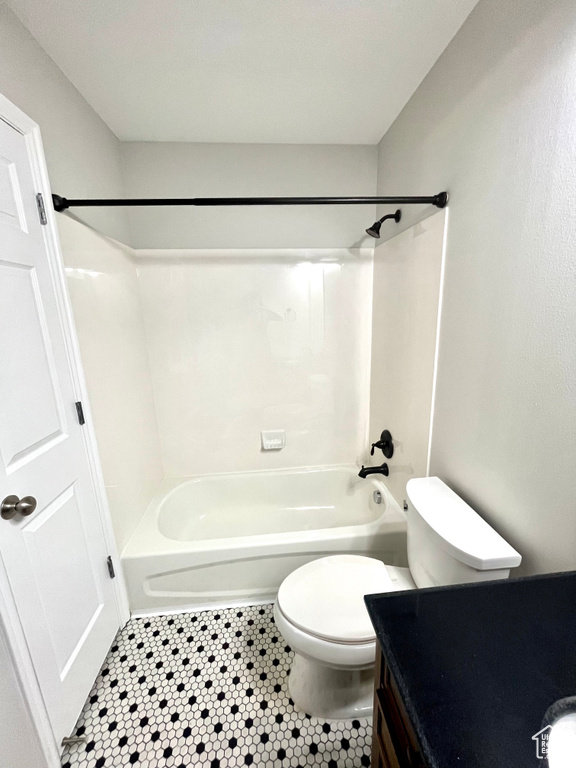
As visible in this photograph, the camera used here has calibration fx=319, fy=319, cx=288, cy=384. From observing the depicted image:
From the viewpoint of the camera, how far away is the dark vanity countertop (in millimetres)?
475

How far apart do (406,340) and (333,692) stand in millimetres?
1550

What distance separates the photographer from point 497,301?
3.36 feet

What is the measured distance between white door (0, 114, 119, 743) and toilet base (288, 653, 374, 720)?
2.80 ft

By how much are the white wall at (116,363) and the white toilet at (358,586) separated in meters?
0.98

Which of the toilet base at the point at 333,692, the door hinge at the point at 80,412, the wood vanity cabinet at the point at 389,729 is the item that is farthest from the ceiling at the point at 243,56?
the toilet base at the point at 333,692

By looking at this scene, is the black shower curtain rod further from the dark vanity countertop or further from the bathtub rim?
the bathtub rim

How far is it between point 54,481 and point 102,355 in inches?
24.3

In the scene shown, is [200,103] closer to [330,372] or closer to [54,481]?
[330,372]

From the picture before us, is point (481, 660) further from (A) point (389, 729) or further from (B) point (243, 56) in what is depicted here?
(B) point (243, 56)

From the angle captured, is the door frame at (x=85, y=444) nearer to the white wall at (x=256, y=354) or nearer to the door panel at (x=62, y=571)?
the door panel at (x=62, y=571)

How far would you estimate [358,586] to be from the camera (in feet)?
4.11

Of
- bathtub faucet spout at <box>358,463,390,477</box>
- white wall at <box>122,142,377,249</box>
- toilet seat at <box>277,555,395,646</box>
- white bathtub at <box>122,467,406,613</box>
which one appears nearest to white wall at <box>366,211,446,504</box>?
bathtub faucet spout at <box>358,463,390,477</box>

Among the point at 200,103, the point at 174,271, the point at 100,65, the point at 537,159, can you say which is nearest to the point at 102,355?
the point at 174,271

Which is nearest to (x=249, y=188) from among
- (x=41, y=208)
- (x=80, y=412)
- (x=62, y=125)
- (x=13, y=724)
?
(x=62, y=125)
